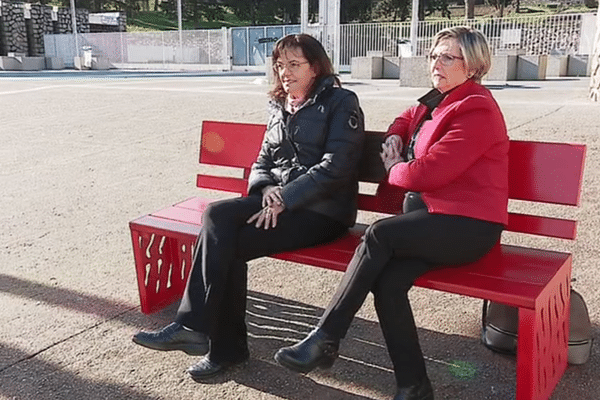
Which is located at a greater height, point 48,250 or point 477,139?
point 477,139

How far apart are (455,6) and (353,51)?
33.4m

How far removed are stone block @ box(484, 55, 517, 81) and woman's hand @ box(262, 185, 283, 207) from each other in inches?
638

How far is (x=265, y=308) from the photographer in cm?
363

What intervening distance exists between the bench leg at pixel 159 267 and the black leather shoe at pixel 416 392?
1.34 m

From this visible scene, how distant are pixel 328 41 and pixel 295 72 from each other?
2225 centimetres

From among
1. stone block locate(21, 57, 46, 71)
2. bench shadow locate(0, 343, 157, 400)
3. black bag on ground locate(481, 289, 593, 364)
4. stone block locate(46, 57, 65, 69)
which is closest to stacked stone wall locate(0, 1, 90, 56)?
stone block locate(46, 57, 65, 69)

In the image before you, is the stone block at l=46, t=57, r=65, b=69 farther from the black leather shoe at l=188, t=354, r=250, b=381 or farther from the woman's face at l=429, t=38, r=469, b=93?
the woman's face at l=429, t=38, r=469, b=93

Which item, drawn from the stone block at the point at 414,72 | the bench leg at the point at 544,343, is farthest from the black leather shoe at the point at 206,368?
the stone block at the point at 414,72

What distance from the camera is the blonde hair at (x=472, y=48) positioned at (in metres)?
2.75

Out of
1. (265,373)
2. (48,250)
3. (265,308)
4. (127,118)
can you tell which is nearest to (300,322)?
(265,308)

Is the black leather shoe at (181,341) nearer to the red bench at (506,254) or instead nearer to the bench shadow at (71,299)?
the red bench at (506,254)

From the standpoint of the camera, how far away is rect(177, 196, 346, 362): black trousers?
2.79 m

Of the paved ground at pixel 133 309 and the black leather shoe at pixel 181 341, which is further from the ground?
the black leather shoe at pixel 181 341

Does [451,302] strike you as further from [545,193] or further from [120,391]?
[120,391]
